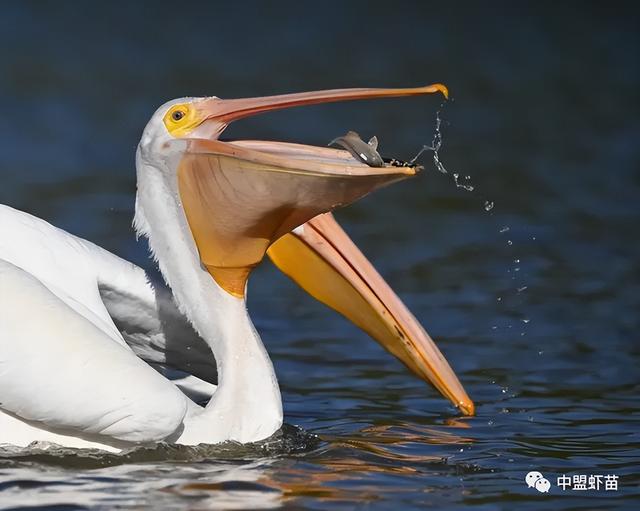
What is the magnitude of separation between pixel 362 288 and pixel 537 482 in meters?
1.15

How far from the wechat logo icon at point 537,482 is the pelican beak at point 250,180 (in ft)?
3.65

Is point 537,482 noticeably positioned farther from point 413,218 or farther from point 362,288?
point 413,218

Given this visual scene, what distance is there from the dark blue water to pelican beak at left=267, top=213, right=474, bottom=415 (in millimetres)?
251

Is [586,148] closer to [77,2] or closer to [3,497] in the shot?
[77,2]

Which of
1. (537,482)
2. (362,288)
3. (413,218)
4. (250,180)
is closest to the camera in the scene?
(537,482)

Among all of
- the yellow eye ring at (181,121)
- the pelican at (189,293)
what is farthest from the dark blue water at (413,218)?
the yellow eye ring at (181,121)

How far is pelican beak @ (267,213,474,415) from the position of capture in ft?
19.5

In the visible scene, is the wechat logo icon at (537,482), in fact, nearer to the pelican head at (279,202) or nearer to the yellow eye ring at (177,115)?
the pelican head at (279,202)

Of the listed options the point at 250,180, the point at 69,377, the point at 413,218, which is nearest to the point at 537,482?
the point at 250,180

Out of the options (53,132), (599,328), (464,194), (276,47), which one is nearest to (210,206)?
(599,328)

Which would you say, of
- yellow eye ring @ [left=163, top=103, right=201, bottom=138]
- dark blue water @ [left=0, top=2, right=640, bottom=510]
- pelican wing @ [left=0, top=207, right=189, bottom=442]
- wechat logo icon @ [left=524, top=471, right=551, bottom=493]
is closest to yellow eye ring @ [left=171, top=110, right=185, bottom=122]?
yellow eye ring @ [left=163, top=103, right=201, bottom=138]

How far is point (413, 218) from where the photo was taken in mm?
10461

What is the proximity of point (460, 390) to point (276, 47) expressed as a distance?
28.2 feet

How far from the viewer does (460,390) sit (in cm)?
601
